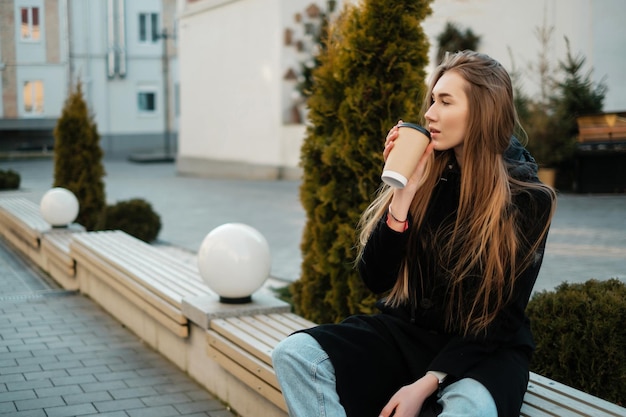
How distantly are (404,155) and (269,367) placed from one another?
1.44m

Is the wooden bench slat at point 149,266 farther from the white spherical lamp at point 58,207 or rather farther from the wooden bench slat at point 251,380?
the white spherical lamp at point 58,207

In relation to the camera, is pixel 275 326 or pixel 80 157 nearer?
pixel 275 326

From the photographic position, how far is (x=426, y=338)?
9.19 feet

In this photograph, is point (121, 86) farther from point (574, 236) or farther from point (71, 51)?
point (574, 236)

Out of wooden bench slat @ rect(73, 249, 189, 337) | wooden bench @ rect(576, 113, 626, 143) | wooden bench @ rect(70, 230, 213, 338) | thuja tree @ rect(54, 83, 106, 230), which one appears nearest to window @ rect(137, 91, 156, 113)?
wooden bench @ rect(576, 113, 626, 143)

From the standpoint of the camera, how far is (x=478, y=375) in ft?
8.32

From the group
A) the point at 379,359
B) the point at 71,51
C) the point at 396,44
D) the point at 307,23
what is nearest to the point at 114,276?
the point at 396,44

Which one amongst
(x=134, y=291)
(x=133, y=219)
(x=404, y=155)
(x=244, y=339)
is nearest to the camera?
(x=404, y=155)

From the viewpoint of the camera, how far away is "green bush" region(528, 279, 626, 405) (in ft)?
11.2

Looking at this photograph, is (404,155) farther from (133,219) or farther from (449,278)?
(133,219)

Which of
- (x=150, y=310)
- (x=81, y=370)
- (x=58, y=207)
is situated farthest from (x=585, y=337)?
(x=58, y=207)

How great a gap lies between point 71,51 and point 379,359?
112ft

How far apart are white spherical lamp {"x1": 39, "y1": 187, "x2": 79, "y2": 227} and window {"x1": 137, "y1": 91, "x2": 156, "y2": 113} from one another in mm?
28084

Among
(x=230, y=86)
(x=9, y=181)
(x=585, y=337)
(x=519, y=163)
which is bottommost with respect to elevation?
(x=9, y=181)
